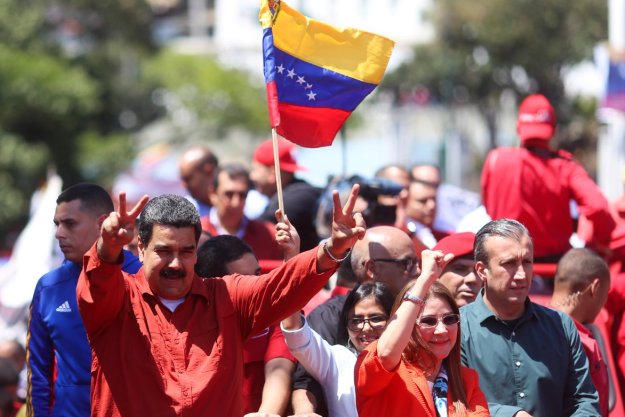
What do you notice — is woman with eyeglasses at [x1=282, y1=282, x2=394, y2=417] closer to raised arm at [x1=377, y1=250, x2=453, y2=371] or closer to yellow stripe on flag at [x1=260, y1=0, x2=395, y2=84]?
raised arm at [x1=377, y1=250, x2=453, y2=371]

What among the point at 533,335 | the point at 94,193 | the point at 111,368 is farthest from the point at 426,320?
the point at 94,193

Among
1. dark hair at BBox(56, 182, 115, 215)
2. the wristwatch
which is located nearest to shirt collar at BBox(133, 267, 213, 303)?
the wristwatch

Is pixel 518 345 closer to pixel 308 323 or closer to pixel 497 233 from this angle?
pixel 497 233

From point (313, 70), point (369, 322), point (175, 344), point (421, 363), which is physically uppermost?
point (313, 70)

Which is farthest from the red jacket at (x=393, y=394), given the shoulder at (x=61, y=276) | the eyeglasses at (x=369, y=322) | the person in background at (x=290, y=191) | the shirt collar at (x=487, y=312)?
the person in background at (x=290, y=191)

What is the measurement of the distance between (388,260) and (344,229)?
6.60ft

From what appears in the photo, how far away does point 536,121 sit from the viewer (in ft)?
31.9

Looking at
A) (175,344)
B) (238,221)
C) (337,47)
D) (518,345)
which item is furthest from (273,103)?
(238,221)

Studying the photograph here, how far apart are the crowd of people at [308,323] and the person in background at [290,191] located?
660 millimetres

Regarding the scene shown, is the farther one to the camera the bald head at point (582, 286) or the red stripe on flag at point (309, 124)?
the bald head at point (582, 286)

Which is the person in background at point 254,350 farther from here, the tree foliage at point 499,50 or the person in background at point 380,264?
the tree foliage at point 499,50

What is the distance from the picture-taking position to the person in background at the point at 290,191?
1006 cm

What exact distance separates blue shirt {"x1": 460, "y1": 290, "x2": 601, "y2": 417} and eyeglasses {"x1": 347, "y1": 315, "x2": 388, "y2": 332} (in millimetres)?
397

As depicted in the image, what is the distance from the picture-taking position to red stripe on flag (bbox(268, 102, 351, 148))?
23.3ft
